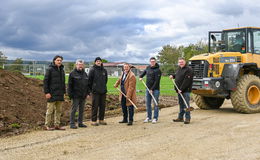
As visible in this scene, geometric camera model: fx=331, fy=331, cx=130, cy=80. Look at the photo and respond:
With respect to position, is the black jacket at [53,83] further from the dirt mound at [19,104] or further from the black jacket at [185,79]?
the black jacket at [185,79]

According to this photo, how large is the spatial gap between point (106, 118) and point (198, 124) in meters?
3.11

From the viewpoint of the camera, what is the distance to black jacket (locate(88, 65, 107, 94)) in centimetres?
920

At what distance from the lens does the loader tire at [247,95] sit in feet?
35.7

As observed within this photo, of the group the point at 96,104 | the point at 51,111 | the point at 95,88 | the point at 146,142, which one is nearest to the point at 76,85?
the point at 95,88

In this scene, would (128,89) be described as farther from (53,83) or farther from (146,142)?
(146,142)

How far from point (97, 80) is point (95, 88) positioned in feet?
0.75

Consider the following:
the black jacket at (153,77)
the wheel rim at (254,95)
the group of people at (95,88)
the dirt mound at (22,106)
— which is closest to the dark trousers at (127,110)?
the group of people at (95,88)

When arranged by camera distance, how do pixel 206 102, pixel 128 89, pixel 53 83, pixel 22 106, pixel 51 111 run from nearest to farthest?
1. pixel 53 83
2. pixel 51 111
3. pixel 128 89
4. pixel 22 106
5. pixel 206 102

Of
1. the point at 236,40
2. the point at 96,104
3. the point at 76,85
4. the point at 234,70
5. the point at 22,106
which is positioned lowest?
the point at 22,106

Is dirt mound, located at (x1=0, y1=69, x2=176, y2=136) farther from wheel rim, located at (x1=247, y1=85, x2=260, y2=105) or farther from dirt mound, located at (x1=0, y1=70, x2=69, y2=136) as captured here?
wheel rim, located at (x1=247, y1=85, x2=260, y2=105)

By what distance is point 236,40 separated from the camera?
11789 mm

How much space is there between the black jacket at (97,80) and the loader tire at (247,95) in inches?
180

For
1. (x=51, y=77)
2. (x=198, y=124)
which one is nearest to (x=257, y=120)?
(x=198, y=124)

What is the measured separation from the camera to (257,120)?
31.8 ft
